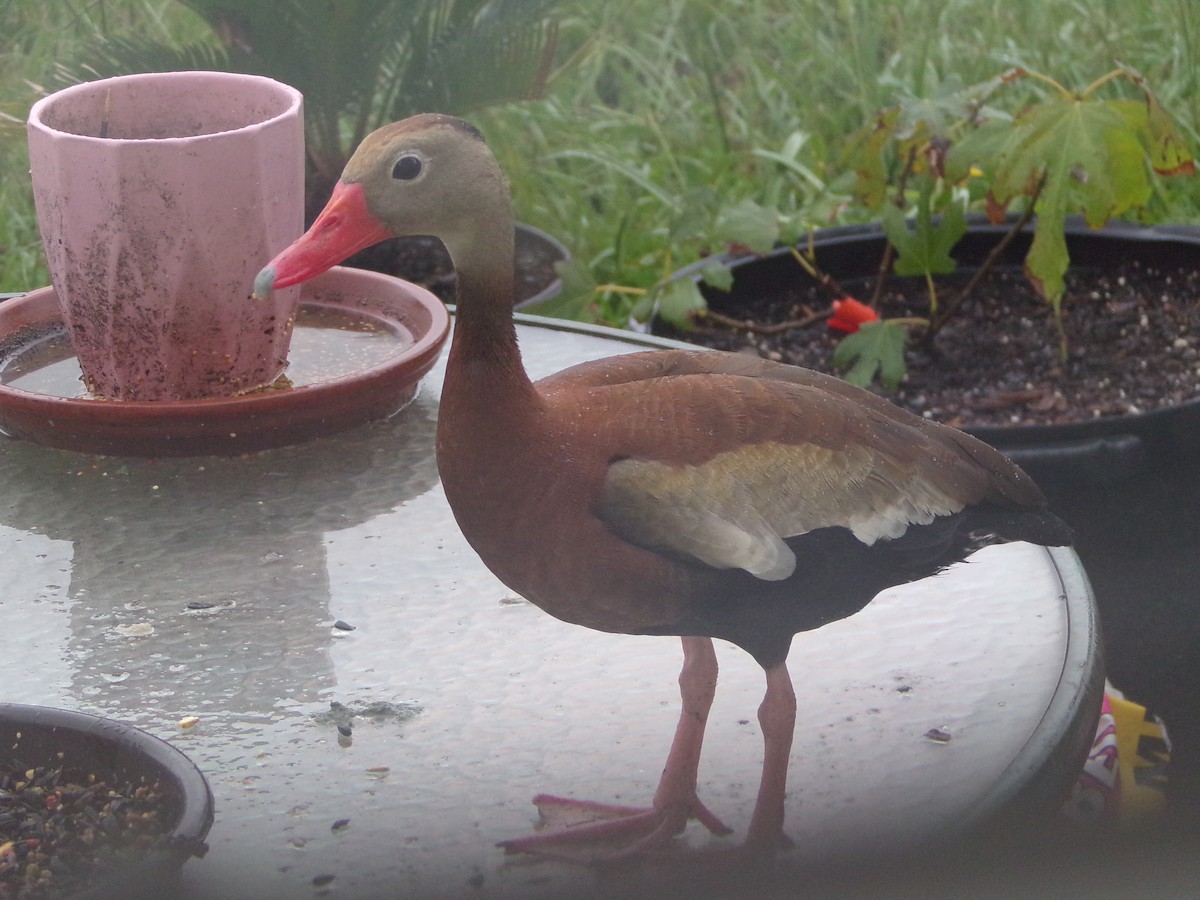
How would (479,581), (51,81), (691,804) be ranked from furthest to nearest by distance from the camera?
(51,81) < (479,581) < (691,804)

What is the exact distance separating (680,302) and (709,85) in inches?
78.2

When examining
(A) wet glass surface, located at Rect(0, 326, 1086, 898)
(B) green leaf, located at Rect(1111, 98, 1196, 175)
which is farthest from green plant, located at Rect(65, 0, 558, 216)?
(A) wet glass surface, located at Rect(0, 326, 1086, 898)

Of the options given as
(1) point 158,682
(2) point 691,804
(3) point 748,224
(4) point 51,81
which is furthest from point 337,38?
(2) point 691,804

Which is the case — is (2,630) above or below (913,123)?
below

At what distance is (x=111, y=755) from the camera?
46.7 inches

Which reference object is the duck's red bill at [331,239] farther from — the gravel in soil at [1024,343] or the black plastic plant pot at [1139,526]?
the gravel in soil at [1024,343]

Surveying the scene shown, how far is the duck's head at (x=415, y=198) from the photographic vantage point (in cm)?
134

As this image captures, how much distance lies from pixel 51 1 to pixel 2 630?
3.16 m

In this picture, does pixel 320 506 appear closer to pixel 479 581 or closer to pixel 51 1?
pixel 479 581

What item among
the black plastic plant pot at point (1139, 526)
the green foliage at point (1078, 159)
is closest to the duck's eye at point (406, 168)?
the black plastic plant pot at point (1139, 526)

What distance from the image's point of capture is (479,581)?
1653 mm

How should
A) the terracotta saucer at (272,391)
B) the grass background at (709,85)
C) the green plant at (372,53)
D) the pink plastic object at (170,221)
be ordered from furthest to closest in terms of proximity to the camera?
the grass background at (709,85)
the green plant at (372,53)
the terracotta saucer at (272,391)
the pink plastic object at (170,221)

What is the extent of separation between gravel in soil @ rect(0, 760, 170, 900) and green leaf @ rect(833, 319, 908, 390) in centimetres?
181

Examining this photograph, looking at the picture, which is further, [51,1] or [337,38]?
[51,1]
